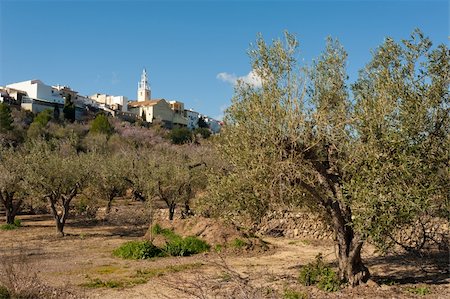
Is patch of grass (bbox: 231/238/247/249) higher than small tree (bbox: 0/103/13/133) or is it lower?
lower

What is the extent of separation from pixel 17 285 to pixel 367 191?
28.5 feet

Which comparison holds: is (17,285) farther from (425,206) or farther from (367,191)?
(425,206)

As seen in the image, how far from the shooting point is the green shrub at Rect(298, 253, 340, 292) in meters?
12.7

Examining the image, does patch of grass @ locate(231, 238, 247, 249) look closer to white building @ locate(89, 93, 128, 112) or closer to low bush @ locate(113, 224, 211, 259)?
low bush @ locate(113, 224, 211, 259)

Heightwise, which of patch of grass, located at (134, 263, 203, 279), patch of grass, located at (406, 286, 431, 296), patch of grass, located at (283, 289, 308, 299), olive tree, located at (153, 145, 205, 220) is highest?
olive tree, located at (153, 145, 205, 220)

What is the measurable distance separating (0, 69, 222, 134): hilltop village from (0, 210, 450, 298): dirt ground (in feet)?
288

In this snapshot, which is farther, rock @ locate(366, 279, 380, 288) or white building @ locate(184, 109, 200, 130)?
white building @ locate(184, 109, 200, 130)

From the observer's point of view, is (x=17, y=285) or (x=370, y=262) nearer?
(x=17, y=285)

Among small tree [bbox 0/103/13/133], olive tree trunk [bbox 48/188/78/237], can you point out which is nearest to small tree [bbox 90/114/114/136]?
small tree [bbox 0/103/13/133]

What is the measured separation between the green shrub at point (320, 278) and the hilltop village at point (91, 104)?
99347 millimetres

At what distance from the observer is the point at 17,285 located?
9.96 m

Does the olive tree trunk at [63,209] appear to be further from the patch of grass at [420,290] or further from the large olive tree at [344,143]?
the patch of grass at [420,290]

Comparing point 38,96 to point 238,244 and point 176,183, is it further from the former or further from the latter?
point 238,244

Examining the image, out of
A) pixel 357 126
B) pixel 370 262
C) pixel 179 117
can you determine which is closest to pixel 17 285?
pixel 357 126
